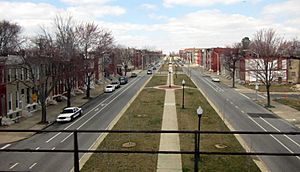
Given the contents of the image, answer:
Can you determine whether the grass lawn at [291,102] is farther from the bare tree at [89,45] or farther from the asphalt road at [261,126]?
the bare tree at [89,45]

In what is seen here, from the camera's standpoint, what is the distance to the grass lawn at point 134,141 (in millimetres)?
18375

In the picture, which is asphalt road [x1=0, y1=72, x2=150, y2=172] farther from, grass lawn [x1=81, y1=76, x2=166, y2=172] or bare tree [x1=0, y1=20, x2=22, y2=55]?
bare tree [x1=0, y1=20, x2=22, y2=55]

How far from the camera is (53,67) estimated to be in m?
43.2

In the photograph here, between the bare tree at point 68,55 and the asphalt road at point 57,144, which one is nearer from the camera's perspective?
the asphalt road at point 57,144

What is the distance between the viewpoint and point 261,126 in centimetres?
3231


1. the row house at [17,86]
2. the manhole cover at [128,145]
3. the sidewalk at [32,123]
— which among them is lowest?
the sidewalk at [32,123]

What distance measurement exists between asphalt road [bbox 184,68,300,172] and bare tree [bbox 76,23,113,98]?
19220 millimetres

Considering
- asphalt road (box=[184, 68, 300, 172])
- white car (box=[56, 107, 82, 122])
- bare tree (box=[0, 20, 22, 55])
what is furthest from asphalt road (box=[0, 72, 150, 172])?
bare tree (box=[0, 20, 22, 55])

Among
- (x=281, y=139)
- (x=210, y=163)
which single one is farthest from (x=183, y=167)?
(x=281, y=139)

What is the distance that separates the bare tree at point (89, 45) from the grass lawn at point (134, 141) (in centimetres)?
1446

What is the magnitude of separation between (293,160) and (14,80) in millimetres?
29563

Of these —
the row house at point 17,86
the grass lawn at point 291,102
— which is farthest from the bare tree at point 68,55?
the grass lawn at point 291,102

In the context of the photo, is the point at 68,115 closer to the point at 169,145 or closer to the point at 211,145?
the point at 169,145

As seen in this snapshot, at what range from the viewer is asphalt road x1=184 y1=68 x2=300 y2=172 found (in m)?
20.2
